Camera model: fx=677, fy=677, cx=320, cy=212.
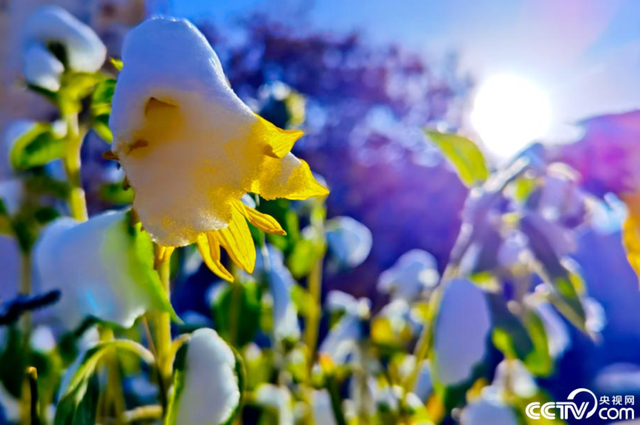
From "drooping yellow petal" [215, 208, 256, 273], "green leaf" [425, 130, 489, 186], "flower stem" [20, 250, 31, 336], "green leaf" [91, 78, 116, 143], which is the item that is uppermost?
"green leaf" [425, 130, 489, 186]

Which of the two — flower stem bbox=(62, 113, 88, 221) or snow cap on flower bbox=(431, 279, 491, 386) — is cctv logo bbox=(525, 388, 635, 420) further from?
flower stem bbox=(62, 113, 88, 221)

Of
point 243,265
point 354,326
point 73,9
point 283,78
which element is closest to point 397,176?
point 283,78

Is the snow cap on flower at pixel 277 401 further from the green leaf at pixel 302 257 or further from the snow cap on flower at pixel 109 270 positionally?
the snow cap on flower at pixel 109 270

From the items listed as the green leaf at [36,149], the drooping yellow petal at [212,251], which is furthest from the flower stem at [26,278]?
the drooping yellow petal at [212,251]

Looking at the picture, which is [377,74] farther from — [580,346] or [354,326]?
[354,326]

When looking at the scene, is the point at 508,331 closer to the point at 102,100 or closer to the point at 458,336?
the point at 458,336

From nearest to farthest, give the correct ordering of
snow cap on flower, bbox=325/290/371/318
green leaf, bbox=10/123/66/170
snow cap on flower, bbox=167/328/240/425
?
1. snow cap on flower, bbox=167/328/240/425
2. green leaf, bbox=10/123/66/170
3. snow cap on flower, bbox=325/290/371/318

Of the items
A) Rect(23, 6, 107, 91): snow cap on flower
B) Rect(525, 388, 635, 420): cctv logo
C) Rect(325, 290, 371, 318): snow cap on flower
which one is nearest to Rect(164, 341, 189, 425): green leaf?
Rect(23, 6, 107, 91): snow cap on flower
